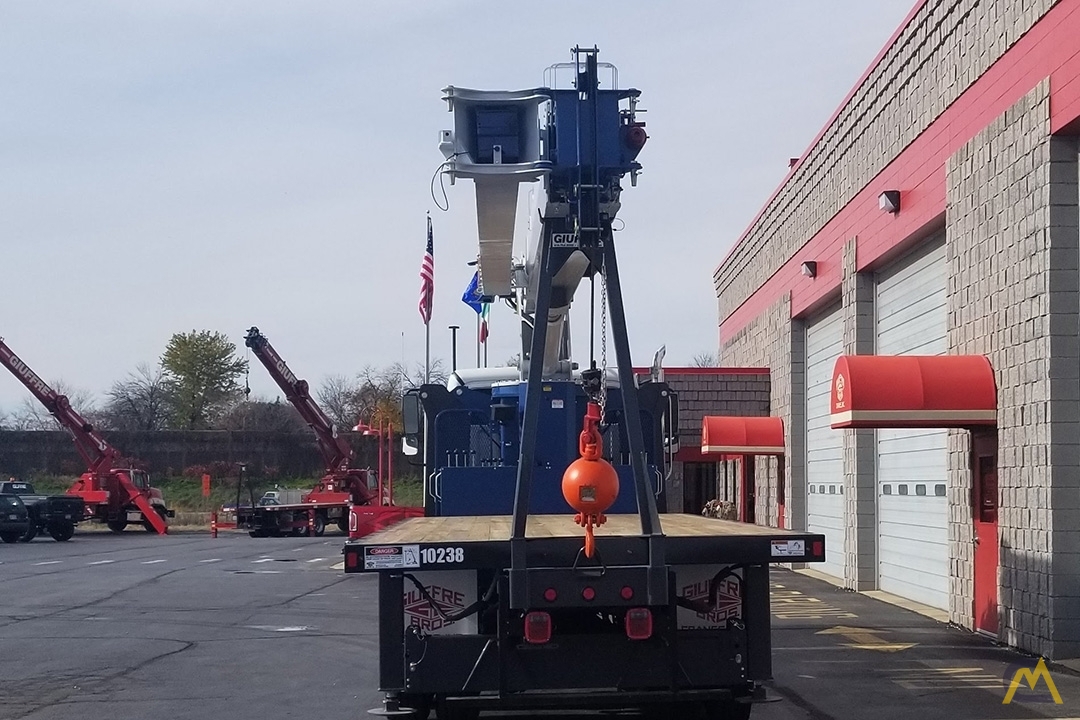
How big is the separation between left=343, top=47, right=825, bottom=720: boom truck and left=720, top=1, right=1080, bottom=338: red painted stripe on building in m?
5.48

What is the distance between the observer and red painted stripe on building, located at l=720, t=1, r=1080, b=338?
11383 millimetres

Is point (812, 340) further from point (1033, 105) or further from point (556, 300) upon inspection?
point (556, 300)

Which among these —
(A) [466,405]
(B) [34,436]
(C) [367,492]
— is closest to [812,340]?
(A) [466,405]

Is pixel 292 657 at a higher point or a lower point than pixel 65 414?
lower

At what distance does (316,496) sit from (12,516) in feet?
34.0

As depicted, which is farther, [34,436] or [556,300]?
[34,436]

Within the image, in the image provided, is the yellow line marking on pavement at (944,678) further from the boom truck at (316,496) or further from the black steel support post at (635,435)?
the boom truck at (316,496)

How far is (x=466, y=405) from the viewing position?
12.3 metres

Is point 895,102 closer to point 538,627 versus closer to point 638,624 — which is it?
point 638,624

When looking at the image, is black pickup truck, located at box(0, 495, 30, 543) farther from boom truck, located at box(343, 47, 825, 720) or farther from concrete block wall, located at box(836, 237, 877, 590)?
boom truck, located at box(343, 47, 825, 720)

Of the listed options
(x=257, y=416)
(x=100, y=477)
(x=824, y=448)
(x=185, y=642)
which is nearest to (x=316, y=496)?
(x=100, y=477)

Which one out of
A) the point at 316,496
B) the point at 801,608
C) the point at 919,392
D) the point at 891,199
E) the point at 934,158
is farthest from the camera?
the point at 316,496

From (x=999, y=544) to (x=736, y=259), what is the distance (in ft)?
65.3

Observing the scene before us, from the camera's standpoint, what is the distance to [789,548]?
24.9 ft
